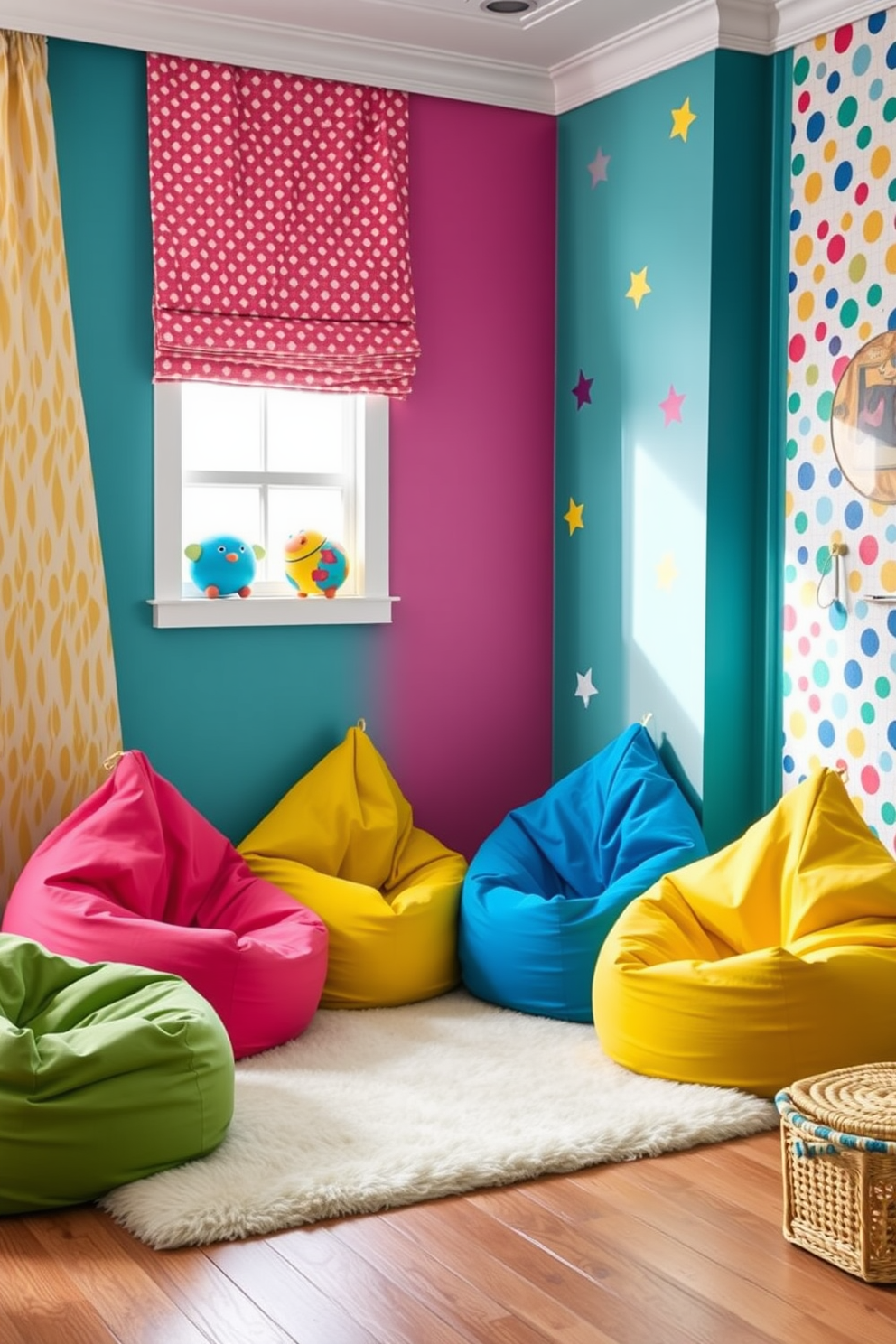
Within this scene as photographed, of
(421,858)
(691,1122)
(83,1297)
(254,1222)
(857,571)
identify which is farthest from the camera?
(421,858)

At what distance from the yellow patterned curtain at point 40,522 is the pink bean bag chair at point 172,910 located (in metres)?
0.17

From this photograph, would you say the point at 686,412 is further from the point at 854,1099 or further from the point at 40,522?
the point at 854,1099

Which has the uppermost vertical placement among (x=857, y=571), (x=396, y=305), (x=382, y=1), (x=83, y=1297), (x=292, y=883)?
(x=382, y=1)

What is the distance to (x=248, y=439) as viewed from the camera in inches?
171

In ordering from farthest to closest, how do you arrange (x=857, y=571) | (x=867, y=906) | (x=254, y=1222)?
(x=857, y=571)
(x=867, y=906)
(x=254, y=1222)

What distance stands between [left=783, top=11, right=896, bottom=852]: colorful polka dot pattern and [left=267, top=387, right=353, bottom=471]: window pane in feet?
4.25

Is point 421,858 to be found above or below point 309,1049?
above

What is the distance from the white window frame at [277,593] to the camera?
4098 mm

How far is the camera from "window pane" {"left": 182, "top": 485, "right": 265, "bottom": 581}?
14.1 feet

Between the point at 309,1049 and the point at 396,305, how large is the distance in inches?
82.2

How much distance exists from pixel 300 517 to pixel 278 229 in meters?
0.80

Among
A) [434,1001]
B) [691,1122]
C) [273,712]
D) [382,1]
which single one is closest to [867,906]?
[691,1122]

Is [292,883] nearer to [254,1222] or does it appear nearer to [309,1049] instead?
[309,1049]

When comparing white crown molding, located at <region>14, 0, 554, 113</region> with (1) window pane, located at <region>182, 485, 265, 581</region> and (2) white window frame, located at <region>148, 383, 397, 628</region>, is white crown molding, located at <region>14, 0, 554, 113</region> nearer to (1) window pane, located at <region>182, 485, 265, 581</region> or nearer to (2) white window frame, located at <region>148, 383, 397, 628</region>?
(2) white window frame, located at <region>148, 383, 397, 628</region>
